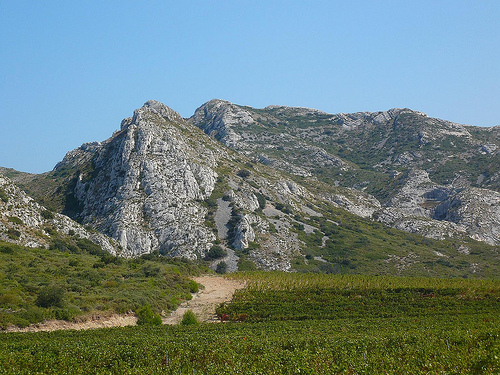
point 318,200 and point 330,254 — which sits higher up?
point 318,200

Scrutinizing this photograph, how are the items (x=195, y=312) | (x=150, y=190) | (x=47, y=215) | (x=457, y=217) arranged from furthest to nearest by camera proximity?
(x=457, y=217)
(x=150, y=190)
(x=47, y=215)
(x=195, y=312)

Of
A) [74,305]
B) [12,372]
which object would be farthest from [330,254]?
[12,372]

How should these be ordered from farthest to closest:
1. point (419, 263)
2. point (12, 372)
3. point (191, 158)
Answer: point (191, 158) → point (419, 263) → point (12, 372)

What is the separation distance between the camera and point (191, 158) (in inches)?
5733

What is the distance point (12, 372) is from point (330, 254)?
389ft

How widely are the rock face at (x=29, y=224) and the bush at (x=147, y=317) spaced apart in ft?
133

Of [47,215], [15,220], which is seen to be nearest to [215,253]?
[47,215]

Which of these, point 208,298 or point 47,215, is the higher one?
point 47,215

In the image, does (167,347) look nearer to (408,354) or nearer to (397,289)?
(408,354)

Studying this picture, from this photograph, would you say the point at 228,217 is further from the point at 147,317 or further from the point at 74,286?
the point at 147,317

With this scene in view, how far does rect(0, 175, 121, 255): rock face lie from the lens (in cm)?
8256

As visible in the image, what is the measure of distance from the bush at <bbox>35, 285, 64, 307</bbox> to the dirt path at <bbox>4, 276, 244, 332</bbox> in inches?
103

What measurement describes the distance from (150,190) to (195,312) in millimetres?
72349

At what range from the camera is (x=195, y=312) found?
6109 cm
